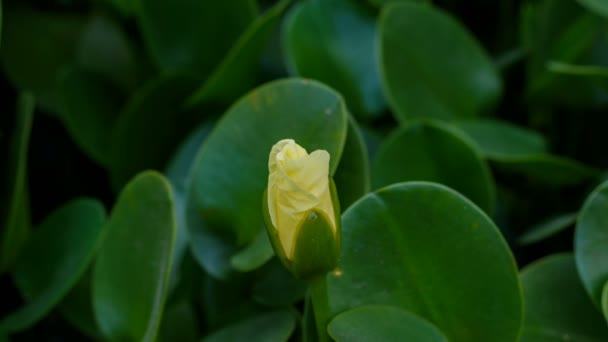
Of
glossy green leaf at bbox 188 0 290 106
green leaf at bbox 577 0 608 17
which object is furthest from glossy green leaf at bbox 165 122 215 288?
green leaf at bbox 577 0 608 17

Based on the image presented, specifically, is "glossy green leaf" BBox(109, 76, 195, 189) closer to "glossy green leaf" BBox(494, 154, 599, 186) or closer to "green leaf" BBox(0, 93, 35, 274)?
"green leaf" BBox(0, 93, 35, 274)

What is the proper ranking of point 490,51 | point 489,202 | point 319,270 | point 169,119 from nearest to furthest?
point 319,270 → point 489,202 → point 169,119 → point 490,51

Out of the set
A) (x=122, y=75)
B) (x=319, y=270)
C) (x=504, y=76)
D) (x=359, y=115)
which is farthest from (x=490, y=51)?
(x=319, y=270)

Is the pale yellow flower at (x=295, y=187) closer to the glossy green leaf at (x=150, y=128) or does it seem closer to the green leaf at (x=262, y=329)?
the green leaf at (x=262, y=329)

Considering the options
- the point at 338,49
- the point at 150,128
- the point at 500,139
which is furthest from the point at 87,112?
the point at 500,139

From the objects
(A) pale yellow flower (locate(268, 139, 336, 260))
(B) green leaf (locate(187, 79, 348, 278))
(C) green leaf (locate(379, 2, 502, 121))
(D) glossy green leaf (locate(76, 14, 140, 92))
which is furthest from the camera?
(D) glossy green leaf (locate(76, 14, 140, 92))

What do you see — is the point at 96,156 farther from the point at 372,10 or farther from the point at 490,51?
the point at 490,51
